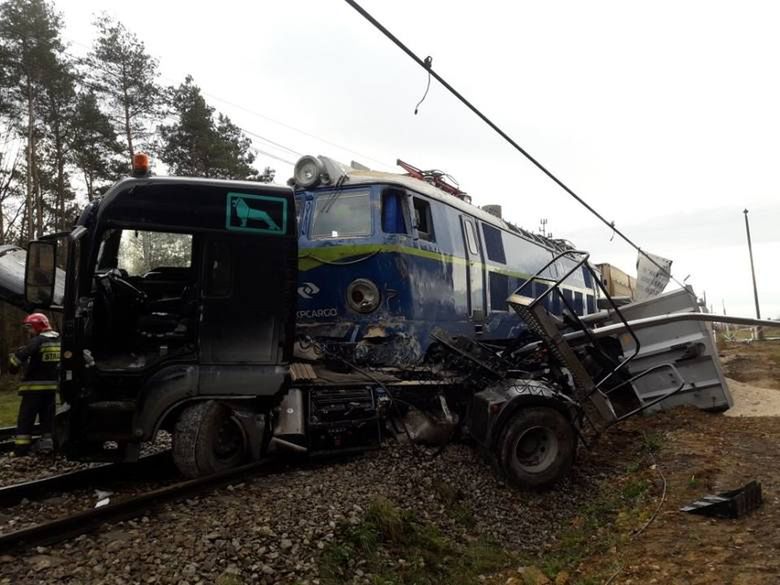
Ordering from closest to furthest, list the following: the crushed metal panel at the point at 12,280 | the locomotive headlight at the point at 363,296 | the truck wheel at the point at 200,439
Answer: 1. the truck wheel at the point at 200,439
2. the crushed metal panel at the point at 12,280
3. the locomotive headlight at the point at 363,296

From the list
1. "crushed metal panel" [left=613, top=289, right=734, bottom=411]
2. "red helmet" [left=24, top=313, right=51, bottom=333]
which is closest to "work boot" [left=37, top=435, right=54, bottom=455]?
"red helmet" [left=24, top=313, right=51, bottom=333]

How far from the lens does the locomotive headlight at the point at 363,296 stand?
6.57m

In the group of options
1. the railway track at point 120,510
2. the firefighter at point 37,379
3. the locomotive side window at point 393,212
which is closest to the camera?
the railway track at point 120,510

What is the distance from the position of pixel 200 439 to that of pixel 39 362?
3.60m

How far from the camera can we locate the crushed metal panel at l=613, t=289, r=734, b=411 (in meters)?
9.37

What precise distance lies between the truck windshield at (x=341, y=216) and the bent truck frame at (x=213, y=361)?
131 cm

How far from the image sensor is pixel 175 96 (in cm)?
2362

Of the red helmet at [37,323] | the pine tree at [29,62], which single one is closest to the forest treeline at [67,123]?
the pine tree at [29,62]

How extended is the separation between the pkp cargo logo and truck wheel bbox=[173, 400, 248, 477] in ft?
6.39

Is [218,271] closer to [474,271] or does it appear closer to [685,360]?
[474,271]

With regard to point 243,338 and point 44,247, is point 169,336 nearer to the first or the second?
point 243,338

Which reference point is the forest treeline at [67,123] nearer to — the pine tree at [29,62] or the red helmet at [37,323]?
the pine tree at [29,62]

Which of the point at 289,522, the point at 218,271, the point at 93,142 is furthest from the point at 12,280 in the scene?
the point at 93,142

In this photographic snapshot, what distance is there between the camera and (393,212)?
6.86m
